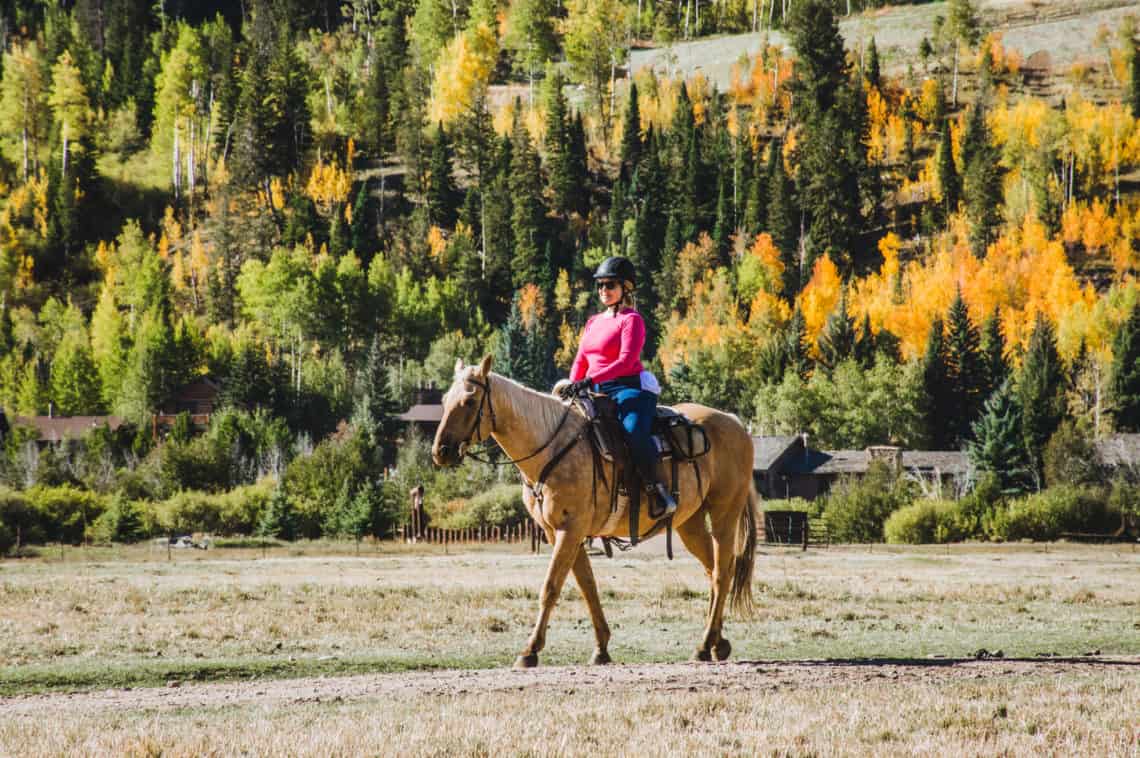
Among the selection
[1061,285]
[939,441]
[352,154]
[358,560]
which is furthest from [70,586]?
[352,154]

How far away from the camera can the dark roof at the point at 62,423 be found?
114000mm

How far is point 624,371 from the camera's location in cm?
1470

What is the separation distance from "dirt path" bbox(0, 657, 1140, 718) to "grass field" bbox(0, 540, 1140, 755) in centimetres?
5

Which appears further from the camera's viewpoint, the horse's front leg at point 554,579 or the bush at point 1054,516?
the bush at point 1054,516

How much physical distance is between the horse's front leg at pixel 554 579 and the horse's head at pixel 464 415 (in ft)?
4.89

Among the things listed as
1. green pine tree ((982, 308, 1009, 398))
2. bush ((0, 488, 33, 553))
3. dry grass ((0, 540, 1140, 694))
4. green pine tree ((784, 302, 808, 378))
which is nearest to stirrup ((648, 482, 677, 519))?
dry grass ((0, 540, 1140, 694))

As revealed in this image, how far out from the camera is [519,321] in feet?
470

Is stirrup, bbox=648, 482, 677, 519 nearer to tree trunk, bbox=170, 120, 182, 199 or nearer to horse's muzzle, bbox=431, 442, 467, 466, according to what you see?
horse's muzzle, bbox=431, 442, 467, 466

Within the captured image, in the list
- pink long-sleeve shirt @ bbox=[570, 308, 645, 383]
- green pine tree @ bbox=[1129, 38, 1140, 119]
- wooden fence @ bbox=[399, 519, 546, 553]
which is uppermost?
green pine tree @ bbox=[1129, 38, 1140, 119]

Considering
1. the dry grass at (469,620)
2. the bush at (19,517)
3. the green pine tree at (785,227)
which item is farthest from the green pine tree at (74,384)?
the dry grass at (469,620)

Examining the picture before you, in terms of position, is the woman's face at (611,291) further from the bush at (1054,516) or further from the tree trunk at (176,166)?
the tree trunk at (176,166)

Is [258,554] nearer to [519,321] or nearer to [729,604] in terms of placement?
[729,604]

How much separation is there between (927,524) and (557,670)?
6126 centimetres

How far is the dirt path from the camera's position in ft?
39.8
